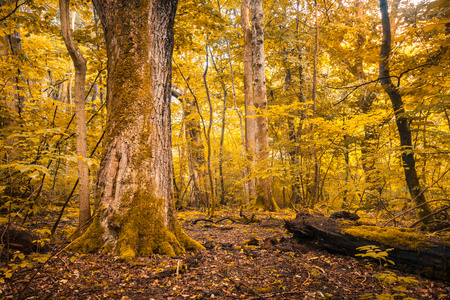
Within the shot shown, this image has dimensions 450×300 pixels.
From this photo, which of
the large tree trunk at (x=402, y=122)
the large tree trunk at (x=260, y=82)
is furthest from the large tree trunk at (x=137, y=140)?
the large tree trunk at (x=260, y=82)

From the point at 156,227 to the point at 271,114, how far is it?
12.2ft

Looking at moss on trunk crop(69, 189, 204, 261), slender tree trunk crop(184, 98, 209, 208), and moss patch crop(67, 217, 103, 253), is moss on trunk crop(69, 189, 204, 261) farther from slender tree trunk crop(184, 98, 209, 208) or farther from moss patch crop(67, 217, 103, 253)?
slender tree trunk crop(184, 98, 209, 208)

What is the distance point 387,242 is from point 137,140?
3.24 meters

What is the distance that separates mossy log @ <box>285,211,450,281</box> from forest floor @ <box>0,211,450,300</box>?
105 millimetres

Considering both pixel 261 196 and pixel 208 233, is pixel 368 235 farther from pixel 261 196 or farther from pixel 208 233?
pixel 261 196

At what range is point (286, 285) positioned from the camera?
2.13m

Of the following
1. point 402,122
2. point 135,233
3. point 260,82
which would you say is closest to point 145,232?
point 135,233

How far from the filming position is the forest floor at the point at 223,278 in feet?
6.24

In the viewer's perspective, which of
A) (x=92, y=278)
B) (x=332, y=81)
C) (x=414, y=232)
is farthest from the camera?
(x=332, y=81)

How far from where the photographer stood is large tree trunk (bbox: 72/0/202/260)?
2.68m

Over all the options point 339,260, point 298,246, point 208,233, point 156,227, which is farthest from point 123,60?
point 339,260

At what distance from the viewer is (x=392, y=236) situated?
8.35 ft

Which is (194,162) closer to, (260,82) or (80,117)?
(260,82)

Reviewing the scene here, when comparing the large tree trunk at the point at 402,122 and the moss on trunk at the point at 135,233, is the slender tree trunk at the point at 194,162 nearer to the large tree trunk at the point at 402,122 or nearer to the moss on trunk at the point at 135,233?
the moss on trunk at the point at 135,233
